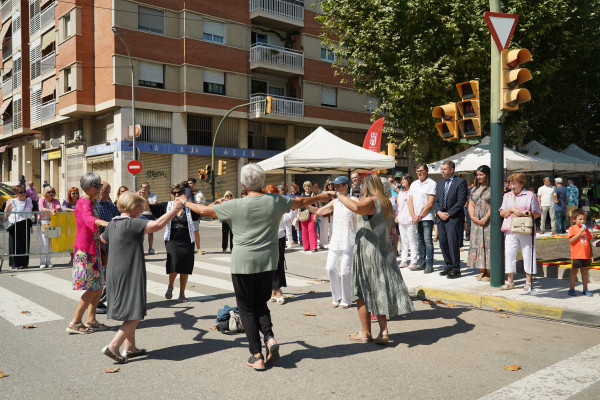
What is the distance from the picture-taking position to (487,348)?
514 centimetres

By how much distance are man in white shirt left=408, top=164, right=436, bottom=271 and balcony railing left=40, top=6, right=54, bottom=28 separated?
2980 centimetres

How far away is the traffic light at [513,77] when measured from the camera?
7207 mm

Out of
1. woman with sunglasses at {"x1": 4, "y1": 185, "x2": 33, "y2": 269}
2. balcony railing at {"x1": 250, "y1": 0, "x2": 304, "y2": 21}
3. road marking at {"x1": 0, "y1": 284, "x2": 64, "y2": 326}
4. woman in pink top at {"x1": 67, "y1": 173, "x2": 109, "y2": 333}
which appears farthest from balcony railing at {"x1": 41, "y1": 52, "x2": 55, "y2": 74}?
woman in pink top at {"x1": 67, "y1": 173, "x2": 109, "y2": 333}

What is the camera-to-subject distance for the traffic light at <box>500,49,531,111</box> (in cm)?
721

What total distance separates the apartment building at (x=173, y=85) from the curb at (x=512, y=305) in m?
21.6

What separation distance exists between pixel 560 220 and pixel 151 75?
68.9ft

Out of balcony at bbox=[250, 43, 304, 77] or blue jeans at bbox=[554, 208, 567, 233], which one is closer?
blue jeans at bbox=[554, 208, 567, 233]

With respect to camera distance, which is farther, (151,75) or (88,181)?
(151,75)

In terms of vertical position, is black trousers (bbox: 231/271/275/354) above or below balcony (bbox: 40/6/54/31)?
below

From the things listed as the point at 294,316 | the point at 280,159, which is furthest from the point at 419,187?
the point at 294,316

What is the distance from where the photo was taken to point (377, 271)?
5293mm

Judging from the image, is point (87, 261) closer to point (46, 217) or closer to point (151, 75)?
point (46, 217)

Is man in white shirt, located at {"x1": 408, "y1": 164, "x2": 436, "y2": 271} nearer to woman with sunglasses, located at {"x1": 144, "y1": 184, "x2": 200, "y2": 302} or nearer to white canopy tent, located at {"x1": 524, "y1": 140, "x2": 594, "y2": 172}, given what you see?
woman with sunglasses, located at {"x1": 144, "y1": 184, "x2": 200, "y2": 302}

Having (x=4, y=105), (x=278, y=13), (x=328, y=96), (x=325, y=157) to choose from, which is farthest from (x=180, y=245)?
(x=4, y=105)
